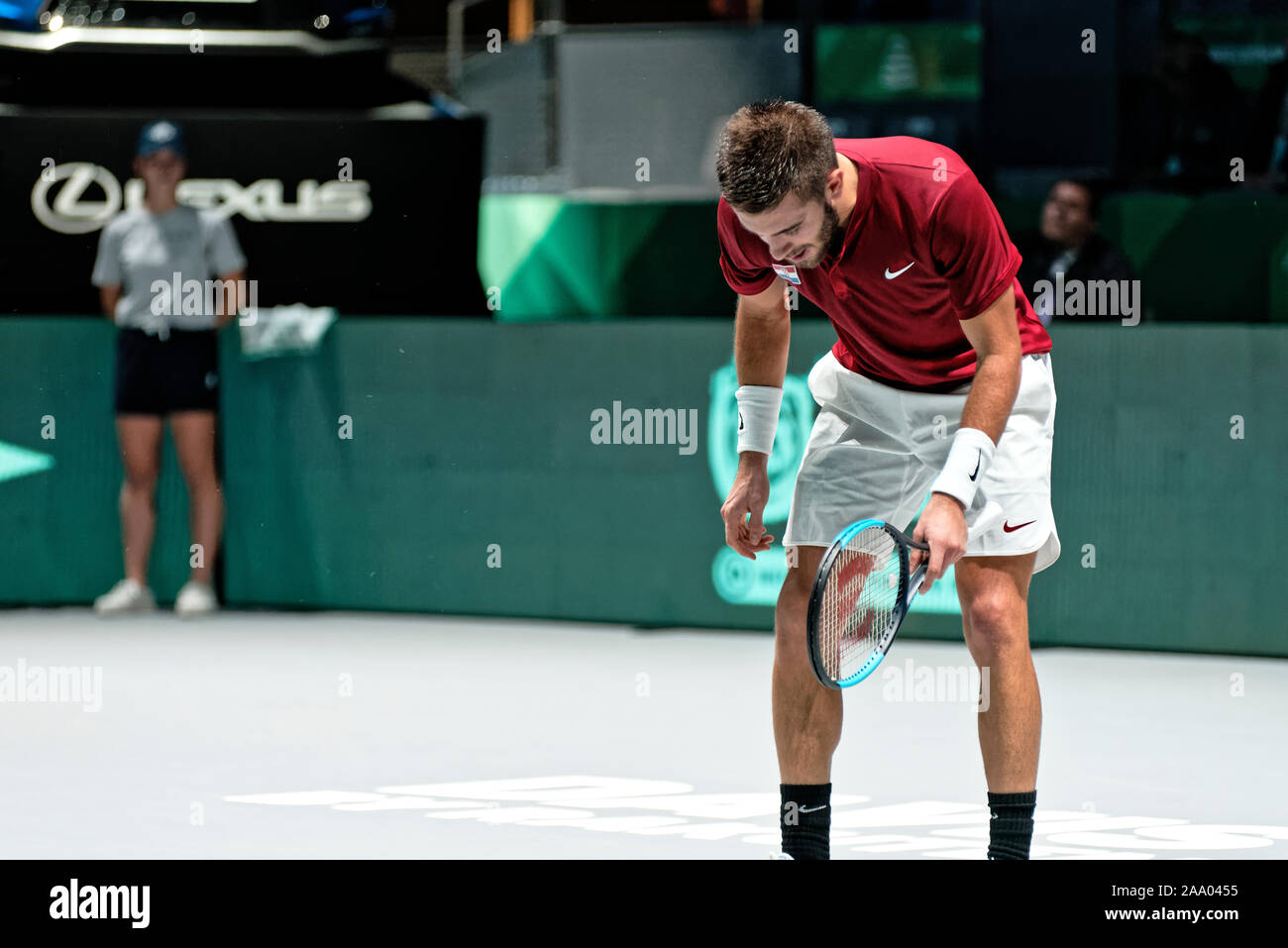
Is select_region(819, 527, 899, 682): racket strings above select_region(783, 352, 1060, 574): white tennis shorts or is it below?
below

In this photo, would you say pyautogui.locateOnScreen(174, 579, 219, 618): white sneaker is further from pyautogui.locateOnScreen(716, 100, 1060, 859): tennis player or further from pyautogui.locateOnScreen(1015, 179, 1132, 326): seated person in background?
pyautogui.locateOnScreen(716, 100, 1060, 859): tennis player

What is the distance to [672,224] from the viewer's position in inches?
534

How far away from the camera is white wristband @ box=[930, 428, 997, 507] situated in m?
4.88

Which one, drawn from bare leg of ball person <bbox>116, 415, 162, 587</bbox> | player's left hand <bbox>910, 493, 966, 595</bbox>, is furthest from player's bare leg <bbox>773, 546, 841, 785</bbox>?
bare leg of ball person <bbox>116, 415, 162, 587</bbox>

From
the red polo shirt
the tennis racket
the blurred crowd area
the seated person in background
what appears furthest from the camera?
the blurred crowd area

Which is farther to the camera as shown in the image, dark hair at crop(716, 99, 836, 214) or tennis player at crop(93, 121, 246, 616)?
tennis player at crop(93, 121, 246, 616)

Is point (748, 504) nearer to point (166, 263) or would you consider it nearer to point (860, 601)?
point (860, 601)

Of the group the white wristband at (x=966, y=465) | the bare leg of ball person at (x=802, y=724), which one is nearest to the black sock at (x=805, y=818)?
the bare leg of ball person at (x=802, y=724)

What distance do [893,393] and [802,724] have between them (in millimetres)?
795

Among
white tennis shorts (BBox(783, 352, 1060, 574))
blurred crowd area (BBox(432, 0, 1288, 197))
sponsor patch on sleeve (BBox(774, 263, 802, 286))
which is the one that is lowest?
white tennis shorts (BBox(783, 352, 1060, 574))

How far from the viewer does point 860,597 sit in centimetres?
505

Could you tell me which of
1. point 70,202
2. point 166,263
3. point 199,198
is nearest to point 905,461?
point 166,263

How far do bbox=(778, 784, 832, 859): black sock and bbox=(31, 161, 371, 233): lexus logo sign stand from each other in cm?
746

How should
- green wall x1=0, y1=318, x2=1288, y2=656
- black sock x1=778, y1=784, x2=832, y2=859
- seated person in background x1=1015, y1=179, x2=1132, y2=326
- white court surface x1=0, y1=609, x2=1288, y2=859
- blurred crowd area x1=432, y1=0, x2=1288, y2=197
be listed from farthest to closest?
blurred crowd area x1=432, y1=0, x2=1288, y2=197 → seated person in background x1=1015, y1=179, x2=1132, y2=326 → green wall x1=0, y1=318, x2=1288, y2=656 → white court surface x1=0, y1=609, x2=1288, y2=859 → black sock x1=778, y1=784, x2=832, y2=859
